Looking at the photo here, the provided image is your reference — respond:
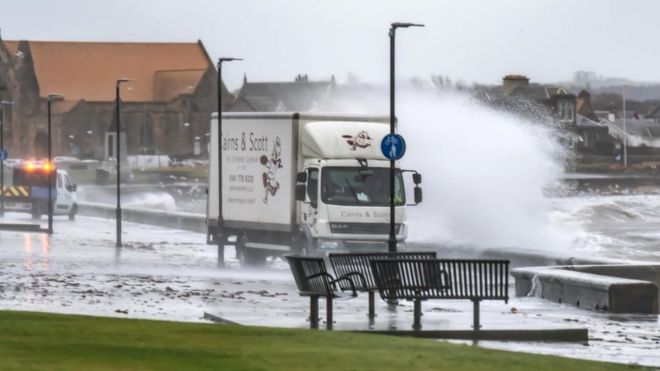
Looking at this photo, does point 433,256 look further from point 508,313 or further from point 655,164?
point 655,164

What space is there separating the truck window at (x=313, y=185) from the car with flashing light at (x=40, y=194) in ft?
130

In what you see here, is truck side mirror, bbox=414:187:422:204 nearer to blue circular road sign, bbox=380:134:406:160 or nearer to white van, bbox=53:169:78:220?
blue circular road sign, bbox=380:134:406:160

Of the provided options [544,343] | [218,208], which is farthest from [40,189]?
[544,343]

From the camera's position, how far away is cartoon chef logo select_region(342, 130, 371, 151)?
140 feet

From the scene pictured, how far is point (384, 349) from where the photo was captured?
66.5ft

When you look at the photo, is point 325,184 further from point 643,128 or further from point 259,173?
point 643,128

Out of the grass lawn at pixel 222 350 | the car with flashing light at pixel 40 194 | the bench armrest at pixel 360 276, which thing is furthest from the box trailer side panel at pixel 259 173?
the car with flashing light at pixel 40 194

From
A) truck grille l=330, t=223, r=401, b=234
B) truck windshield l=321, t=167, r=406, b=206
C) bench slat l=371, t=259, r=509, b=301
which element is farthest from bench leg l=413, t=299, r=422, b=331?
truck windshield l=321, t=167, r=406, b=206

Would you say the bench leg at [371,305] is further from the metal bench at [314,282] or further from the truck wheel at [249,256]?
the truck wheel at [249,256]

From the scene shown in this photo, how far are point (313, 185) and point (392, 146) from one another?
7.67 meters

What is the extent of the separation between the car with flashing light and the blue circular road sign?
47411 millimetres

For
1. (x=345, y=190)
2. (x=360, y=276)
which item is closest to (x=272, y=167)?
(x=345, y=190)

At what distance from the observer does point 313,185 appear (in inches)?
1672

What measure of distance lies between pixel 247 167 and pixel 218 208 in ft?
7.39
